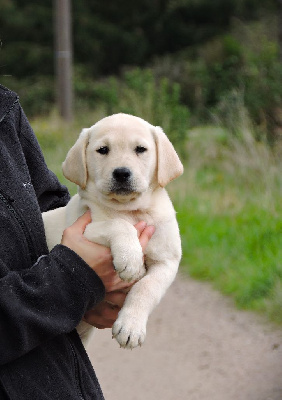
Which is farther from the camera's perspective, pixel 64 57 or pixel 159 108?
pixel 64 57

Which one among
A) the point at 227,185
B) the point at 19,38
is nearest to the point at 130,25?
the point at 19,38

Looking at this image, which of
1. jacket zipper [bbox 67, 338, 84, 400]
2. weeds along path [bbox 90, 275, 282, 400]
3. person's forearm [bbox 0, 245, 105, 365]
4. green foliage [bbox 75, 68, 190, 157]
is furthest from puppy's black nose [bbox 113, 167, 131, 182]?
green foliage [bbox 75, 68, 190, 157]

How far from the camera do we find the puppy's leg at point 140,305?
1.99 metres

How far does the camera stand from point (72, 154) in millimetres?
2371

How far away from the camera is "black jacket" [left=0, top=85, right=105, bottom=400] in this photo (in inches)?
64.1

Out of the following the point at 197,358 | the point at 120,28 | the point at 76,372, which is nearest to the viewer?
the point at 76,372

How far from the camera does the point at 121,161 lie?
2.23 metres

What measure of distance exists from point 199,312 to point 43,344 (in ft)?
10.8

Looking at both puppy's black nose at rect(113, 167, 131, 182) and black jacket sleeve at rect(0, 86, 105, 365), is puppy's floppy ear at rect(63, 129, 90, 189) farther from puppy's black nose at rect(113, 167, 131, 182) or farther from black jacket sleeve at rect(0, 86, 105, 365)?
black jacket sleeve at rect(0, 86, 105, 365)

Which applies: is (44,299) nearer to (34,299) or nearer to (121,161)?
(34,299)

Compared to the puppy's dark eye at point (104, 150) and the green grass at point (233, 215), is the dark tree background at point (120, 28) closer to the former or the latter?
the green grass at point (233, 215)

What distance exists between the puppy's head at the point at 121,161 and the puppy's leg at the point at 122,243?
0.42 feet

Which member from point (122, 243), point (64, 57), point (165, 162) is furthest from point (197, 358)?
point (64, 57)

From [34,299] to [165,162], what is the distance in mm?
851
